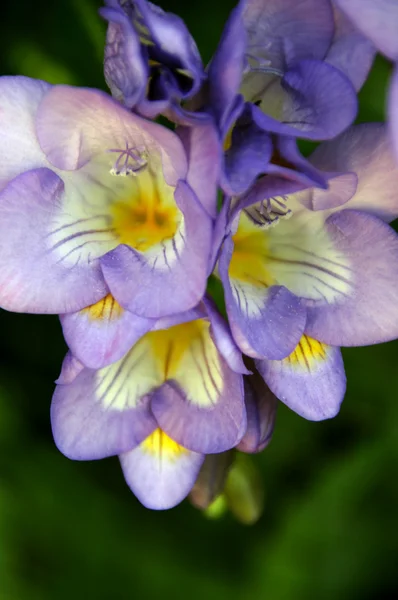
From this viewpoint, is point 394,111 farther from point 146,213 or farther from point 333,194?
point 146,213

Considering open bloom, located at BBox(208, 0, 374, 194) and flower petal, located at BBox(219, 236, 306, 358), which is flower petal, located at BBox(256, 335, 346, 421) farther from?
open bloom, located at BBox(208, 0, 374, 194)

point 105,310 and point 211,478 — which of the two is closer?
point 105,310

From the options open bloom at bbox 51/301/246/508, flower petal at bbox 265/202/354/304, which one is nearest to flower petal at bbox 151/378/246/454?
open bloom at bbox 51/301/246/508

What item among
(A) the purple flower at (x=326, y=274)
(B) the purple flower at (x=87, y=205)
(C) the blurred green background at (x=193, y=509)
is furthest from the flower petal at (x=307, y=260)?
(C) the blurred green background at (x=193, y=509)

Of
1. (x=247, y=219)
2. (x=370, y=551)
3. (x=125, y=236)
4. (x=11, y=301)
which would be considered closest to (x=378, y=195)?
(x=247, y=219)

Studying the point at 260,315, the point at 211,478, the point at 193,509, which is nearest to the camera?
the point at 260,315

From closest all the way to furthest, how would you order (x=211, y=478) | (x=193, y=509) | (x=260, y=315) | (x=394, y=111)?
(x=394, y=111), (x=260, y=315), (x=211, y=478), (x=193, y=509)

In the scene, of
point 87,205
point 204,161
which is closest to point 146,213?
point 87,205

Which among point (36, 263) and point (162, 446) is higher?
point (36, 263)

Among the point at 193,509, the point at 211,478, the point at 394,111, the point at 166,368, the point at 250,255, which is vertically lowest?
the point at 193,509
